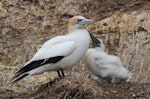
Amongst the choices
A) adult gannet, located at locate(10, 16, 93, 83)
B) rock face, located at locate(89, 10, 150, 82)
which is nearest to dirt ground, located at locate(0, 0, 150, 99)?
rock face, located at locate(89, 10, 150, 82)

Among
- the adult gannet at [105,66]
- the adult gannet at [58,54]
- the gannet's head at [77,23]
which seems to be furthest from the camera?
the adult gannet at [105,66]

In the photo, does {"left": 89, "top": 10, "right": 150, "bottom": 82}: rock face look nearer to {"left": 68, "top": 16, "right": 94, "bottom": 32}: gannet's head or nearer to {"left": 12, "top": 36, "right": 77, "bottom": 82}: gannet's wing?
{"left": 68, "top": 16, "right": 94, "bottom": 32}: gannet's head

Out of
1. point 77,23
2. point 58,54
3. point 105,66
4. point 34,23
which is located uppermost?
point 77,23

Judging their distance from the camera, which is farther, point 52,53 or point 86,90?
point 52,53

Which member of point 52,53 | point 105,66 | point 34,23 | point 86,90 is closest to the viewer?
Answer: point 86,90

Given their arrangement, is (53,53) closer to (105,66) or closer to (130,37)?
(105,66)

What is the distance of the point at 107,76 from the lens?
10.9 meters

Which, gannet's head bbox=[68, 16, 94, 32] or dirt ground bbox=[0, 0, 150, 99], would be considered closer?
gannet's head bbox=[68, 16, 94, 32]

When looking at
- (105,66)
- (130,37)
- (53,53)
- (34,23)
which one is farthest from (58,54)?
(34,23)

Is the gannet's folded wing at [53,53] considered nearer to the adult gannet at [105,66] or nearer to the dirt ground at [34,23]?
the adult gannet at [105,66]

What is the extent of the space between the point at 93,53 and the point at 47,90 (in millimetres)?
1561

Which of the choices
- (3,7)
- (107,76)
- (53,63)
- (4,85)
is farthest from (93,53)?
(3,7)

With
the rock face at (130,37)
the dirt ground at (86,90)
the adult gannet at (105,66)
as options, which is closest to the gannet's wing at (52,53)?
the dirt ground at (86,90)

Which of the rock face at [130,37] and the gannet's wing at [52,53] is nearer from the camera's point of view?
the gannet's wing at [52,53]
